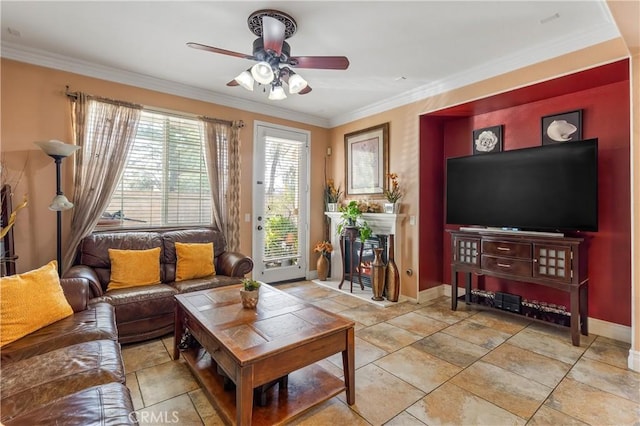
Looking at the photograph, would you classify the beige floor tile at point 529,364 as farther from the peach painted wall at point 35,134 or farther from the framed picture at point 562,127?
the peach painted wall at point 35,134

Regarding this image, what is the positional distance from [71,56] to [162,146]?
1207 millimetres

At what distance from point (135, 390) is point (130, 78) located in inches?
132

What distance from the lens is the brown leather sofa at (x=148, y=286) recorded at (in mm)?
2697

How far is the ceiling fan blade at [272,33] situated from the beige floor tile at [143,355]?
266cm

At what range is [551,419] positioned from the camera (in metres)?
1.80

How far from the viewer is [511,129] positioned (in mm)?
3631

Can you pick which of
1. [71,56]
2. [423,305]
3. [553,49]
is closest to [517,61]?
[553,49]

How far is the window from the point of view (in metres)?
3.62

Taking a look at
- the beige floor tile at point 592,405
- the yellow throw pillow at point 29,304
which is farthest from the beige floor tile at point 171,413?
the beige floor tile at point 592,405

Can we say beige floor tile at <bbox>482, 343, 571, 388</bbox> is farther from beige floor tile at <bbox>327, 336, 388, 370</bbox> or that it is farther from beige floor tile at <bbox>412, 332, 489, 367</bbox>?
beige floor tile at <bbox>327, 336, 388, 370</bbox>

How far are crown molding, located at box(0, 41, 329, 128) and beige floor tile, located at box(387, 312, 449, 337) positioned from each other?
349 centimetres

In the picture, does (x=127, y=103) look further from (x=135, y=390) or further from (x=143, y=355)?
(x=135, y=390)

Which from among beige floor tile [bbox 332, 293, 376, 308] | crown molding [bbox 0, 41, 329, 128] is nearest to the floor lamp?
crown molding [bbox 0, 41, 329, 128]

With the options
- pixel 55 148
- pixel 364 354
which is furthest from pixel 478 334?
pixel 55 148
